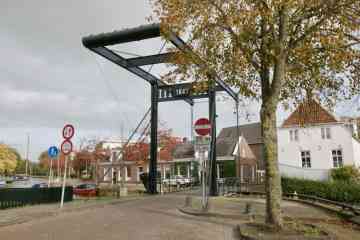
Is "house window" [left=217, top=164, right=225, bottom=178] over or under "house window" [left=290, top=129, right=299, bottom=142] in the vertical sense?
under

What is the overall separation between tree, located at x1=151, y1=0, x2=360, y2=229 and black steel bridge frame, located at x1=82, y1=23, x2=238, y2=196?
50cm

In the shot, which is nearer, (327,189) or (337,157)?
(327,189)

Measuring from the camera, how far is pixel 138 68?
14797 millimetres

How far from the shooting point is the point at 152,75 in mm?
15773

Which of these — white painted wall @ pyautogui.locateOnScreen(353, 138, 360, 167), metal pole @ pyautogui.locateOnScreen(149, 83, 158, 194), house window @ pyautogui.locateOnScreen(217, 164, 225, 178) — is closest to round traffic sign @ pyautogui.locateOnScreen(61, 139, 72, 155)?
metal pole @ pyautogui.locateOnScreen(149, 83, 158, 194)

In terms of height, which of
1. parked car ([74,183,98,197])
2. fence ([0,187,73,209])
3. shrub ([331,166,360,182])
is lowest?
parked car ([74,183,98,197])

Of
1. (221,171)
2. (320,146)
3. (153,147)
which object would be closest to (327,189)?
(153,147)

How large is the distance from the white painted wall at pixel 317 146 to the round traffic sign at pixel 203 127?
22.4 m

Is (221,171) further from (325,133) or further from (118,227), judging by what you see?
(118,227)

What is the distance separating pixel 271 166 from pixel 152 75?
32.8ft

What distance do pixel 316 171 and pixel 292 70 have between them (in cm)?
2280

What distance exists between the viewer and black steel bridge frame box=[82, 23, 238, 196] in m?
10.7

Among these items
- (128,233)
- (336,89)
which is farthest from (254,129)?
(128,233)

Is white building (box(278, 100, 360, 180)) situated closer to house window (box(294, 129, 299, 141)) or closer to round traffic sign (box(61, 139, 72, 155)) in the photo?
house window (box(294, 129, 299, 141))
